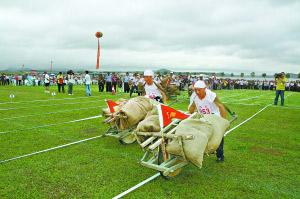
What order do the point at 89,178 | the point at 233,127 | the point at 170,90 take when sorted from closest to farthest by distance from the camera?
the point at 89,178 → the point at 233,127 → the point at 170,90

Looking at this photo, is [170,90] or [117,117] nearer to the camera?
[117,117]

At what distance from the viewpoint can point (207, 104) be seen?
6.42 m

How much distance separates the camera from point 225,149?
25.4ft

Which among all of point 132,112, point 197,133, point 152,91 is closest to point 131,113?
point 132,112

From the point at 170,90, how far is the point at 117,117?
1244 centimetres

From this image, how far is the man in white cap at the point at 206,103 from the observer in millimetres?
6234

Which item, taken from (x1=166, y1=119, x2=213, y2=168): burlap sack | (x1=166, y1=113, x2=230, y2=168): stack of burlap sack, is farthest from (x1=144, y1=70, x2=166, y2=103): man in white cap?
(x1=166, y1=119, x2=213, y2=168): burlap sack

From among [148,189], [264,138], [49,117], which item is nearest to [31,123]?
[49,117]

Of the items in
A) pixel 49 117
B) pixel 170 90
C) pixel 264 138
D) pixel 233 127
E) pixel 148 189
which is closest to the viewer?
pixel 148 189

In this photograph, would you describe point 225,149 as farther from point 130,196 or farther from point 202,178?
point 130,196

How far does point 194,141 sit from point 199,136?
154 millimetres

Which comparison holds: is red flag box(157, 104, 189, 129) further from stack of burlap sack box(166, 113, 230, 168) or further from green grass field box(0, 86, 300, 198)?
green grass field box(0, 86, 300, 198)

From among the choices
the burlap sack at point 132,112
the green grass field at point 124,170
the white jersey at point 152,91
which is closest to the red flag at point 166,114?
the green grass field at point 124,170

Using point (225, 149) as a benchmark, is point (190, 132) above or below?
above
